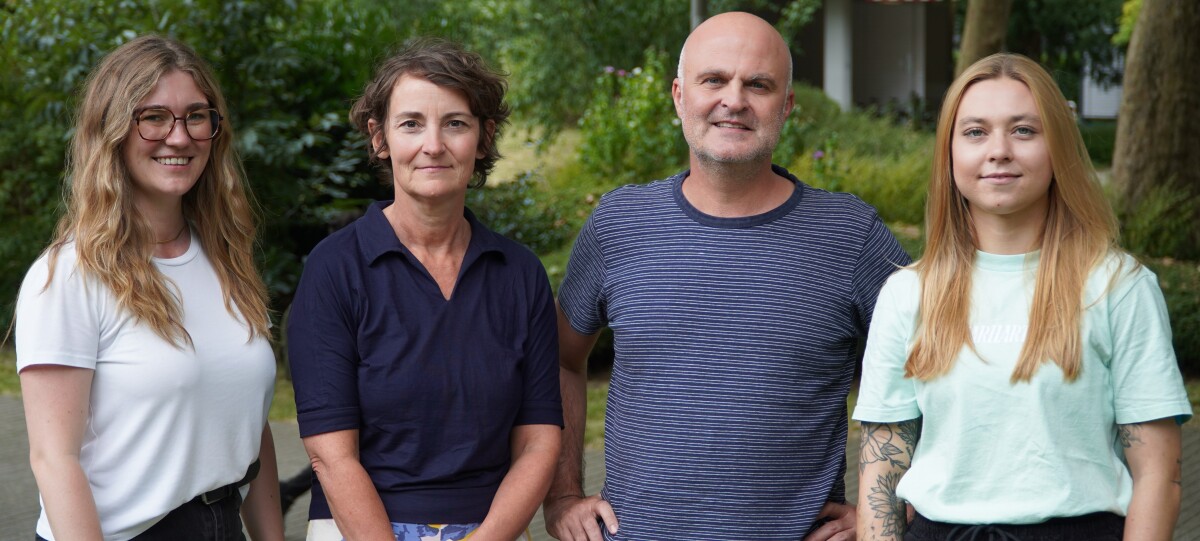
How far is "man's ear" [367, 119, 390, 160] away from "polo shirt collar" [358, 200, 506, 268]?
0.13 m

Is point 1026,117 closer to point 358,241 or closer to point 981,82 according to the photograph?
point 981,82

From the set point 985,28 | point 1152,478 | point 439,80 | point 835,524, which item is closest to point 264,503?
point 439,80

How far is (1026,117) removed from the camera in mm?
2350

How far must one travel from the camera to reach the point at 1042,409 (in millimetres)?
2252

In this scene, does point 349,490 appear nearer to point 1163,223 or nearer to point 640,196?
point 640,196

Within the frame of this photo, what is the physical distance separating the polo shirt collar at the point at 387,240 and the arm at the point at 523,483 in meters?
0.42

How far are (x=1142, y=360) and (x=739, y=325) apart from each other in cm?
86

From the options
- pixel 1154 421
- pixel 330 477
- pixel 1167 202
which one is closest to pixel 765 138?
pixel 1154 421

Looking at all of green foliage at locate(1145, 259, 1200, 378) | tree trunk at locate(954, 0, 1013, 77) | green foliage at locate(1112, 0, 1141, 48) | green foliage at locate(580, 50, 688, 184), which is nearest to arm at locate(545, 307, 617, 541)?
green foliage at locate(1145, 259, 1200, 378)

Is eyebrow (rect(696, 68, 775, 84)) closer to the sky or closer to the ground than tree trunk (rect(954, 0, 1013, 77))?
closer to the sky

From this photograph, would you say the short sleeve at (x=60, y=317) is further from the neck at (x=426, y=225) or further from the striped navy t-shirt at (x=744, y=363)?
the striped navy t-shirt at (x=744, y=363)

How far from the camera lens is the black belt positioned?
8.55 feet

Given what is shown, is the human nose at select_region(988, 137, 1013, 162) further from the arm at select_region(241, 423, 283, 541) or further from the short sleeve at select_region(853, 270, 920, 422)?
the arm at select_region(241, 423, 283, 541)

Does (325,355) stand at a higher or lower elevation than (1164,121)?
higher
